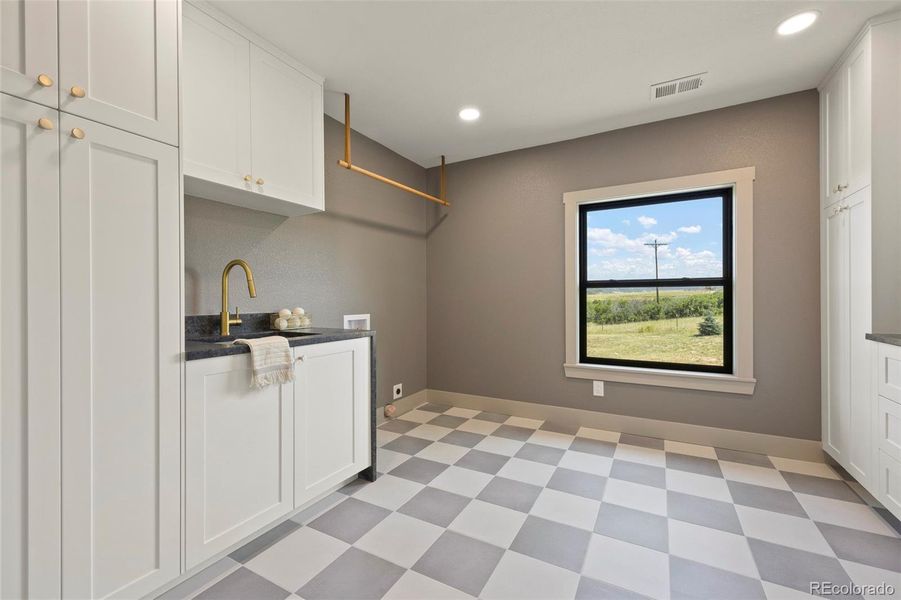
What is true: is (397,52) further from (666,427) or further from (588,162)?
(666,427)

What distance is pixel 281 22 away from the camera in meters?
1.88

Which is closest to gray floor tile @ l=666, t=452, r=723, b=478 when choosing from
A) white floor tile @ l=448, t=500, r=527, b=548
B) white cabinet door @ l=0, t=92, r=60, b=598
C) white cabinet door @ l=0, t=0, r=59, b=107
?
white floor tile @ l=448, t=500, r=527, b=548

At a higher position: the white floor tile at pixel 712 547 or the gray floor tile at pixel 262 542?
the white floor tile at pixel 712 547

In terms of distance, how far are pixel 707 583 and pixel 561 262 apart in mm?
2346

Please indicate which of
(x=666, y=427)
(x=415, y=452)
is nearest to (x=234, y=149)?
(x=415, y=452)

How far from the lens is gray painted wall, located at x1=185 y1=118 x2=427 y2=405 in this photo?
83.3 inches

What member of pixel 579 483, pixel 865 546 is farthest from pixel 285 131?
pixel 865 546

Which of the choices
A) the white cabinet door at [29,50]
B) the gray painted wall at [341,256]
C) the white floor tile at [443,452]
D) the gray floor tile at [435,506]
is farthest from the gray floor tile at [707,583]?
the white cabinet door at [29,50]

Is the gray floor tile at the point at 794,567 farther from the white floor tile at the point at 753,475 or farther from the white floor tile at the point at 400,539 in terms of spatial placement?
the white floor tile at the point at 400,539

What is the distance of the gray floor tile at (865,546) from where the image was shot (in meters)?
1.54

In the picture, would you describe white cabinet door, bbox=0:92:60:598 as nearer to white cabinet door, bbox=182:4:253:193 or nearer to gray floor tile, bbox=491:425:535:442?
white cabinet door, bbox=182:4:253:193

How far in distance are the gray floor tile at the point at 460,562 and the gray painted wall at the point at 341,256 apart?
1696mm

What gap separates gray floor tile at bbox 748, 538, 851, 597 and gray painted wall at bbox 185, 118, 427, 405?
8.61ft

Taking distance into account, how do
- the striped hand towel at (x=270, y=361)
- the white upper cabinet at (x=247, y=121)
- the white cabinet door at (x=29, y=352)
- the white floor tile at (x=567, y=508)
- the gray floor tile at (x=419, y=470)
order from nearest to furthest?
the white cabinet door at (x=29, y=352)
the striped hand towel at (x=270, y=361)
the white upper cabinet at (x=247, y=121)
the white floor tile at (x=567, y=508)
the gray floor tile at (x=419, y=470)
